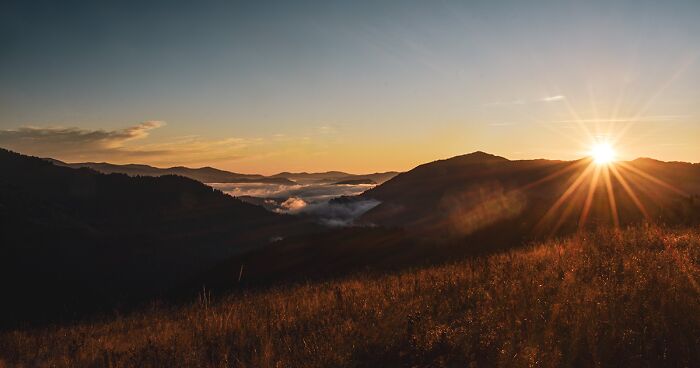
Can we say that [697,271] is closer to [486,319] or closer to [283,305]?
[486,319]

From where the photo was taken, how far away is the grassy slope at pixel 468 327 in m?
4.77

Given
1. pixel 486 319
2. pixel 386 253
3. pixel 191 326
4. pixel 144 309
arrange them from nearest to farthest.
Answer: pixel 486 319 < pixel 191 326 < pixel 144 309 < pixel 386 253

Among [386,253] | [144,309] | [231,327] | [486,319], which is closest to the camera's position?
[486,319]

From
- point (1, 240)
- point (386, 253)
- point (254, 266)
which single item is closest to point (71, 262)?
point (1, 240)

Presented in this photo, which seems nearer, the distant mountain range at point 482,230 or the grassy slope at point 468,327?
the grassy slope at point 468,327

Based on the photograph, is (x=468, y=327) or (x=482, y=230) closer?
(x=468, y=327)

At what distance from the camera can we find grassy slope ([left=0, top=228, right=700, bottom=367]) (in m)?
4.77

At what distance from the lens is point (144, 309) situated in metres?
13.2

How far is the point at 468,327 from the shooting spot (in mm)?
5500

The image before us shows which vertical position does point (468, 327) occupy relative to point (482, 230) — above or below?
above

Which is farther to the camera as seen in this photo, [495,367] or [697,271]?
[697,271]

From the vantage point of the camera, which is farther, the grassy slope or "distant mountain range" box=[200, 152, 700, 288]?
"distant mountain range" box=[200, 152, 700, 288]

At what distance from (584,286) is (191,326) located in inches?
225

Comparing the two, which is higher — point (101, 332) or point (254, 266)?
point (101, 332)
